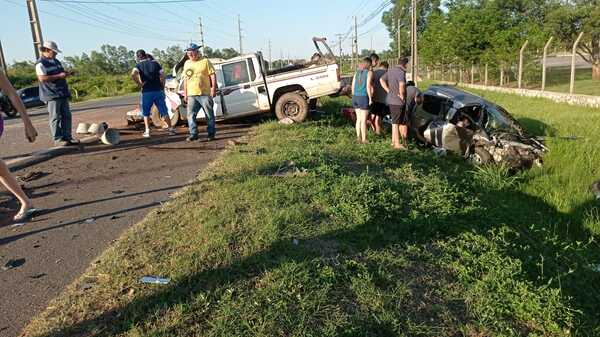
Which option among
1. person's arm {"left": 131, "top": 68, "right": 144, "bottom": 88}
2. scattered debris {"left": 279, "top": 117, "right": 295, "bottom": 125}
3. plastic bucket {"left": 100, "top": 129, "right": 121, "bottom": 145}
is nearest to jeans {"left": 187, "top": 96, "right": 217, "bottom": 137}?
person's arm {"left": 131, "top": 68, "right": 144, "bottom": 88}

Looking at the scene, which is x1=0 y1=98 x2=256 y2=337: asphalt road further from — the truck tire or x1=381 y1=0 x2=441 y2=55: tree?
x1=381 y1=0 x2=441 y2=55: tree

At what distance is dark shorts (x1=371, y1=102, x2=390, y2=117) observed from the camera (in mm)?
9117

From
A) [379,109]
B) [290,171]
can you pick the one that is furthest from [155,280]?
[379,109]

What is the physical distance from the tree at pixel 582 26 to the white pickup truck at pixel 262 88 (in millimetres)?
23175

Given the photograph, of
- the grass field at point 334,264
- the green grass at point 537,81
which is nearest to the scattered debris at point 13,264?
the grass field at point 334,264

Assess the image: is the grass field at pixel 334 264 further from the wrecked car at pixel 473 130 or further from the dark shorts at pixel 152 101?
the dark shorts at pixel 152 101

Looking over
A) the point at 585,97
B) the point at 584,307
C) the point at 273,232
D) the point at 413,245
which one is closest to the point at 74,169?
the point at 273,232

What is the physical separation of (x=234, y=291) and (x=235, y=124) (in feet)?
27.8

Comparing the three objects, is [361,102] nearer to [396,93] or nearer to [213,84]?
[396,93]

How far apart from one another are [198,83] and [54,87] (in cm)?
249

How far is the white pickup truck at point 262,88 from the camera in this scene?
1011 cm

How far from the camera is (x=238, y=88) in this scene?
10141mm

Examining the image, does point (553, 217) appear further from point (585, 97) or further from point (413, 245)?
point (585, 97)

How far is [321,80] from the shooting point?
10203 millimetres
